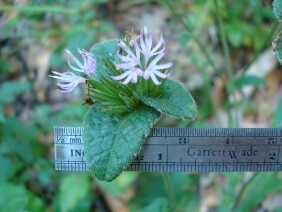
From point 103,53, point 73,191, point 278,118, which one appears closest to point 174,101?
point 103,53

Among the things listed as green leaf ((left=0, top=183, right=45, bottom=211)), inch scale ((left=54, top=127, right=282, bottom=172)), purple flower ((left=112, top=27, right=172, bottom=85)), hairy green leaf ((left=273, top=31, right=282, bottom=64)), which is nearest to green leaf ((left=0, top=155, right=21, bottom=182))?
green leaf ((left=0, top=183, right=45, bottom=211))

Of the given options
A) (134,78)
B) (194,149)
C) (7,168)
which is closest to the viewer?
(134,78)

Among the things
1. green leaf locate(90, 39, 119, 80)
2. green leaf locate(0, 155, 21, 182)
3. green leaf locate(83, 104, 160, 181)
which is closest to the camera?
green leaf locate(83, 104, 160, 181)

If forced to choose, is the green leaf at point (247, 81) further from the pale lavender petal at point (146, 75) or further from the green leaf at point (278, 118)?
the pale lavender petal at point (146, 75)

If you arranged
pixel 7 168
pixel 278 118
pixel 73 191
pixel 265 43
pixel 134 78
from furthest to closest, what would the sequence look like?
pixel 7 168
pixel 73 191
pixel 265 43
pixel 278 118
pixel 134 78

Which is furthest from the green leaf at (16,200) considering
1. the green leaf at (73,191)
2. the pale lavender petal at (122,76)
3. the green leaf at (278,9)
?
the green leaf at (278,9)

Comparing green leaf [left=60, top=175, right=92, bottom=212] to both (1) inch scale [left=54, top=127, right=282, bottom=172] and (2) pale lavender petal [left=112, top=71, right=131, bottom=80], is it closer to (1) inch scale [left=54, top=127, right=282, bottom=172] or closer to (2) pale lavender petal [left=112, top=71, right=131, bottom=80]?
(1) inch scale [left=54, top=127, right=282, bottom=172]

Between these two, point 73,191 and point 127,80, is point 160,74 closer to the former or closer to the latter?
point 127,80
